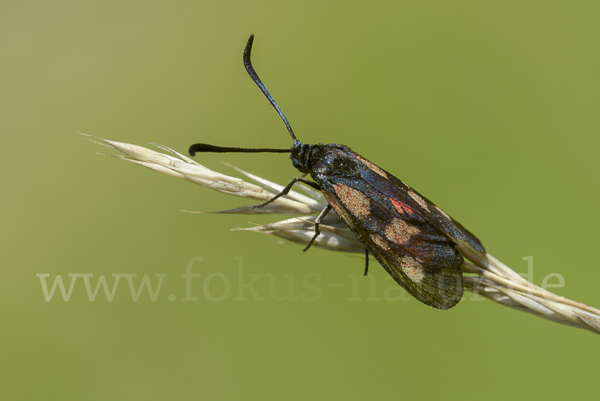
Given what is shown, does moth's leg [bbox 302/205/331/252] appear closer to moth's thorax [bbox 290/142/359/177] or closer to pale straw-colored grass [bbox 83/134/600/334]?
pale straw-colored grass [bbox 83/134/600/334]

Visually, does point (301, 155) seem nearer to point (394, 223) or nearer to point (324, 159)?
point (324, 159)

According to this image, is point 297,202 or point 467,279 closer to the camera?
point 467,279

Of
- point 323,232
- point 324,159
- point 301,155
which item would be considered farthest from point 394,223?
point 301,155

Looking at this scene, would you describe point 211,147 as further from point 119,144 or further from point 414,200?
point 414,200

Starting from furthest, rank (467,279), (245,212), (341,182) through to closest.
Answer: (341,182) → (245,212) → (467,279)

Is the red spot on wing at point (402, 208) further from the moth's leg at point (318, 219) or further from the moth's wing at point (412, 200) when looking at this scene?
the moth's leg at point (318, 219)

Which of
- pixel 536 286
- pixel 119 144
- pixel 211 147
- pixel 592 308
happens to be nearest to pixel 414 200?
pixel 536 286

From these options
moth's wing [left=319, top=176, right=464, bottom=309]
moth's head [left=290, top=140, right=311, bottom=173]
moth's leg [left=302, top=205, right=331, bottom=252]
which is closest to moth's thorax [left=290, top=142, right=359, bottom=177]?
moth's head [left=290, top=140, right=311, bottom=173]
